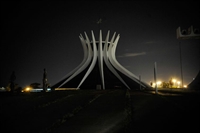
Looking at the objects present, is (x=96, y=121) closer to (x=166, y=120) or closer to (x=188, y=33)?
(x=166, y=120)

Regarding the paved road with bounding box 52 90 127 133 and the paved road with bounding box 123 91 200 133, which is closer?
the paved road with bounding box 123 91 200 133

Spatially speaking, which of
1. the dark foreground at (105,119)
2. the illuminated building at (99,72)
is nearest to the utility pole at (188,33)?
the dark foreground at (105,119)

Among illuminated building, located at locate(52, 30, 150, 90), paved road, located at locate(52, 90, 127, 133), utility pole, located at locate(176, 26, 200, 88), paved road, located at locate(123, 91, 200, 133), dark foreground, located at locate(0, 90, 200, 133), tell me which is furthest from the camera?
illuminated building, located at locate(52, 30, 150, 90)

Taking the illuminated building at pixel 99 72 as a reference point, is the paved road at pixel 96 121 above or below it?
below

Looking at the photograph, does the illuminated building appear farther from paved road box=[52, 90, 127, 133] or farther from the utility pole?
paved road box=[52, 90, 127, 133]

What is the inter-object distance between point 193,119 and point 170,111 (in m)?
0.81

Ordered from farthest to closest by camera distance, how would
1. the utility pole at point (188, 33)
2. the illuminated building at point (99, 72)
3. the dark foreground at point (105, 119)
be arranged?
the illuminated building at point (99, 72), the utility pole at point (188, 33), the dark foreground at point (105, 119)

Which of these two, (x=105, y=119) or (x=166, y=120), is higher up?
(x=166, y=120)

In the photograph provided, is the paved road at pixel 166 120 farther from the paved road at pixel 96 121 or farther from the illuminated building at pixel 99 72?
the illuminated building at pixel 99 72

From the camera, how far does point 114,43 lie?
39844mm

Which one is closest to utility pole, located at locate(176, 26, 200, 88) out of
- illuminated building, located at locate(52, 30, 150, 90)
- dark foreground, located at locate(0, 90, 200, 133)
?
dark foreground, located at locate(0, 90, 200, 133)

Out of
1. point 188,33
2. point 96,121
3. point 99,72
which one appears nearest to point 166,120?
point 96,121

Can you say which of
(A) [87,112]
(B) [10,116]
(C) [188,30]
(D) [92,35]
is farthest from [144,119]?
(D) [92,35]

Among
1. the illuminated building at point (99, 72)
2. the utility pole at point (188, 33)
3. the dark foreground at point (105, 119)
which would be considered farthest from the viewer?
the illuminated building at point (99, 72)
